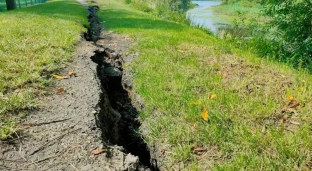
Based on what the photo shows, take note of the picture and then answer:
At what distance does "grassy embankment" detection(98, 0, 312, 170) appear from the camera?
2.10m

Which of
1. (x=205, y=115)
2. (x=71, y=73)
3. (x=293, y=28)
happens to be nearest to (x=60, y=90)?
(x=71, y=73)

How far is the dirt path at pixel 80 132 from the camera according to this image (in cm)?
194

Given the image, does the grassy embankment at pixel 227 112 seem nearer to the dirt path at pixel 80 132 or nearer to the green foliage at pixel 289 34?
the dirt path at pixel 80 132

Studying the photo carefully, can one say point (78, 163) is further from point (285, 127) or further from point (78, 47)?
point (78, 47)

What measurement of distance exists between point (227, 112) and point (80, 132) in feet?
4.26

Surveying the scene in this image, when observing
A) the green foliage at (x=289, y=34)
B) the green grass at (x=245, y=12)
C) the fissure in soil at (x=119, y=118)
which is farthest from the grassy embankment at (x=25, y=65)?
the green grass at (x=245, y=12)

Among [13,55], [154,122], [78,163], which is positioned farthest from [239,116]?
[13,55]

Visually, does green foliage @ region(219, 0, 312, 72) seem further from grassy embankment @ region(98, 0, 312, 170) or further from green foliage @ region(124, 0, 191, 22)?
green foliage @ region(124, 0, 191, 22)

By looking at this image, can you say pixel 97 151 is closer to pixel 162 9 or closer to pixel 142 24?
pixel 142 24

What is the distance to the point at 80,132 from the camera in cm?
224

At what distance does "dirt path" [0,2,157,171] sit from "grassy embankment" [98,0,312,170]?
0.26 meters

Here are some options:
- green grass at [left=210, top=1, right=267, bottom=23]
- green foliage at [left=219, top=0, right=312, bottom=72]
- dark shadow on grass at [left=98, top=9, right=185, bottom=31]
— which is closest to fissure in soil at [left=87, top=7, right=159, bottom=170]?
green foliage at [left=219, top=0, right=312, bottom=72]

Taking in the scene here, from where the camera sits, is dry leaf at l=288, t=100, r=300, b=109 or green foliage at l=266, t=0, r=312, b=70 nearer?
dry leaf at l=288, t=100, r=300, b=109

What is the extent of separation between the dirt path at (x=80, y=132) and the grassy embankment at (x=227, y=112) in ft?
0.86
